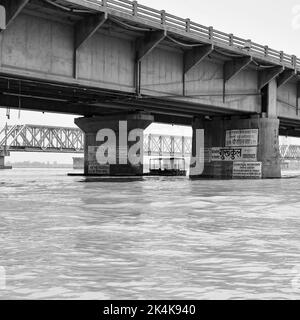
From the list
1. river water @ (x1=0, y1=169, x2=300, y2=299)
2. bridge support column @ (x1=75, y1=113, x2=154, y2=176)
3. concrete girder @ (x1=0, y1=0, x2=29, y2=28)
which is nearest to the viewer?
river water @ (x1=0, y1=169, x2=300, y2=299)

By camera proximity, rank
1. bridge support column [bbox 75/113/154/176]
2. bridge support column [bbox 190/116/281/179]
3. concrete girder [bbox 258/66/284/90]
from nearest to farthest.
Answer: concrete girder [bbox 258/66/284/90] < bridge support column [bbox 190/116/281/179] < bridge support column [bbox 75/113/154/176]

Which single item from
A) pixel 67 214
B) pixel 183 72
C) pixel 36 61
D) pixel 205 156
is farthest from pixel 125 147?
pixel 67 214

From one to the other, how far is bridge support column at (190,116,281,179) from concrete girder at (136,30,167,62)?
55.7 ft

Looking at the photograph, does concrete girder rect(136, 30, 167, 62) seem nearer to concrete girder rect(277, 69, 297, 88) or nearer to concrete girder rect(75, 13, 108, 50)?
concrete girder rect(75, 13, 108, 50)

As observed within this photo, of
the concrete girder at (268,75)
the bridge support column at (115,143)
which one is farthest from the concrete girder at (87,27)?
the concrete girder at (268,75)

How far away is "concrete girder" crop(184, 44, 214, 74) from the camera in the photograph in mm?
38938

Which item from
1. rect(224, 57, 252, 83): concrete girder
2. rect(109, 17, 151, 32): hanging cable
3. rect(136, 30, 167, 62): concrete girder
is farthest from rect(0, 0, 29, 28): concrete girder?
rect(224, 57, 252, 83): concrete girder

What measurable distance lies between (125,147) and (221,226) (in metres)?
39.5

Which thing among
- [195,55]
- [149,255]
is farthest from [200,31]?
[149,255]

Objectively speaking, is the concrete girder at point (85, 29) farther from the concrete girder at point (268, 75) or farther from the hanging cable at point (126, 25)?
the concrete girder at point (268, 75)

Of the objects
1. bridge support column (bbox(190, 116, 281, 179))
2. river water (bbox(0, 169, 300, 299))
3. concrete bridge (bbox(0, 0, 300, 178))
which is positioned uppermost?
concrete bridge (bbox(0, 0, 300, 178))

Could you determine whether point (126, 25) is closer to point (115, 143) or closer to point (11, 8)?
point (11, 8)

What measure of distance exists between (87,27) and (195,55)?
11062 millimetres

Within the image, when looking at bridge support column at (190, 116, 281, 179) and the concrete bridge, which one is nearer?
the concrete bridge
